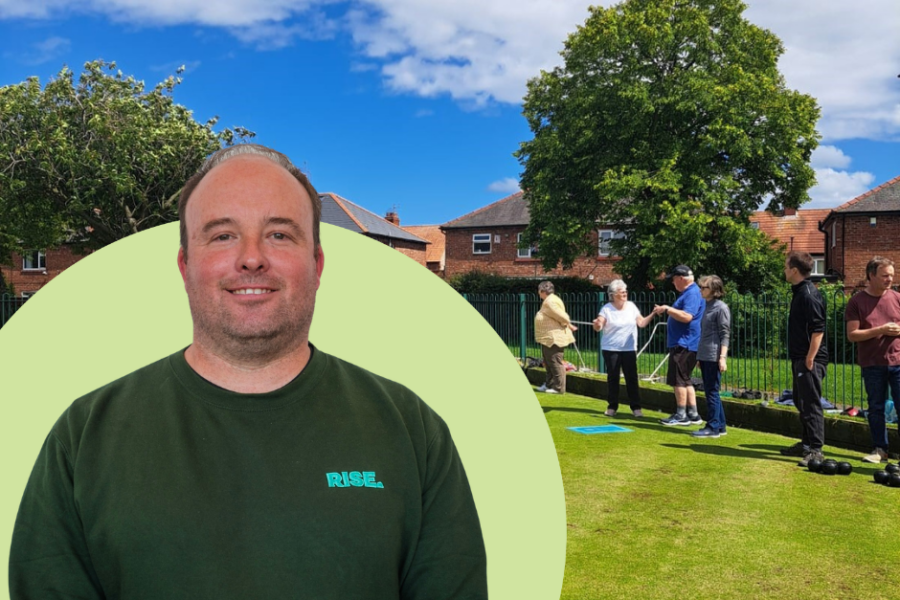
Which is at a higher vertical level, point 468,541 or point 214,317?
point 214,317

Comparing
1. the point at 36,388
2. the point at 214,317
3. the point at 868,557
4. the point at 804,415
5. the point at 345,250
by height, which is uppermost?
the point at 345,250

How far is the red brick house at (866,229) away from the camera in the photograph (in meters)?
39.4

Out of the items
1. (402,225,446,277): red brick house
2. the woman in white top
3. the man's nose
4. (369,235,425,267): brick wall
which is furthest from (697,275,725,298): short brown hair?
(402,225,446,277): red brick house

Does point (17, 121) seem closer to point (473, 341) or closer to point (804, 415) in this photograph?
point (804, 415)

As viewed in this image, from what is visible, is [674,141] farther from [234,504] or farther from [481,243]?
[234,504]

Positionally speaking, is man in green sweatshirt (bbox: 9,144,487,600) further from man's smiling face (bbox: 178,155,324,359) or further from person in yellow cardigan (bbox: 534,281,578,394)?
person in yellow cardigan (bbox: 534,281,578,394)

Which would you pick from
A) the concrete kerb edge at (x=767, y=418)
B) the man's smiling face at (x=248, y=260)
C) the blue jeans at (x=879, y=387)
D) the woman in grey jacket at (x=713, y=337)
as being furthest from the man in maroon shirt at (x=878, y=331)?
the man's smiling face at (x=248, y=260)

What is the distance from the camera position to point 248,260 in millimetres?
1963

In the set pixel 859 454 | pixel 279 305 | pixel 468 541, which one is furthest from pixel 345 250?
pixel 859 454

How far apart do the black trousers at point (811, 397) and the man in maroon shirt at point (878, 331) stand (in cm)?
48

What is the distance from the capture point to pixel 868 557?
5.57 m

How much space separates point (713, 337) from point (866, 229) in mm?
35147

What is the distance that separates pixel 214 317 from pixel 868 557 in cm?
539

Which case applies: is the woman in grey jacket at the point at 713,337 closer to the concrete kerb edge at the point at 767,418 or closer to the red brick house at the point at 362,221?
the concrete kerb edge at the point at 767,418
